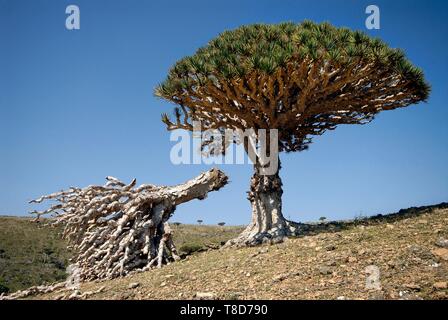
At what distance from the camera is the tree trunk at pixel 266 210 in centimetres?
1017

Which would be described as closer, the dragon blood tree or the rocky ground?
the rocky ground

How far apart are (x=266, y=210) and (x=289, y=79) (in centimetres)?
350

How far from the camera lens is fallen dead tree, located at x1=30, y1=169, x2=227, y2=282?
31.6ft

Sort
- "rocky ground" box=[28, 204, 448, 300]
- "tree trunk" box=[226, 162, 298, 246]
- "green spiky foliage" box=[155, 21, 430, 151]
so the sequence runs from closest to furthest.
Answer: "rocky ground" box=[28, 204, 448, 300], "green spiky foliage" box=[155, 21, 430, 151], "tree trunk" box=[226, 162, 298, 246]

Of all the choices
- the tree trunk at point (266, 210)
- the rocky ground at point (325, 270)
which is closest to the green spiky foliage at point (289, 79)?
the tree trunk at point (266, 210)

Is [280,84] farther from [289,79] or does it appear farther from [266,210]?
[266,210]

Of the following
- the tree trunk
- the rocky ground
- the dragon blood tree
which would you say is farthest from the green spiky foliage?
the rocky ground

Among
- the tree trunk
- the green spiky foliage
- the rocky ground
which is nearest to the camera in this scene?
the rocky ground

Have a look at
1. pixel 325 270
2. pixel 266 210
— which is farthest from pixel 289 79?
pixel 325 270

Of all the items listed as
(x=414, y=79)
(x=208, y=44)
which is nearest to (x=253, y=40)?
(x=208, y=44)

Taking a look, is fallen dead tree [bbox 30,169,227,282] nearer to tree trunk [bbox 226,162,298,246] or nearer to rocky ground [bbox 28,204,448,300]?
rocky ground [bbox 28,204,448,300]

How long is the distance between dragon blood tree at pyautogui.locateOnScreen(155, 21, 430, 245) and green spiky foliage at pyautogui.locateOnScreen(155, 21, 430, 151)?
0.08 ft

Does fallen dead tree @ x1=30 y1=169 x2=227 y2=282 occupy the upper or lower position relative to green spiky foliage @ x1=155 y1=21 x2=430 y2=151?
lower

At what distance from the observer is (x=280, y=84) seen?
9.43 metres
